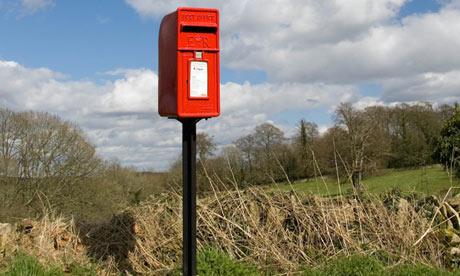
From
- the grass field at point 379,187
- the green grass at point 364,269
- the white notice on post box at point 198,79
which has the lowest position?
the green grass at point 364,269

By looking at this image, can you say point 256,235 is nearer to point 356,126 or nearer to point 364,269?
point 364,269

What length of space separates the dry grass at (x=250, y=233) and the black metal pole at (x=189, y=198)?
943mm

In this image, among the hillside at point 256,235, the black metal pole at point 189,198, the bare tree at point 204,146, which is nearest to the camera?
the black metal pole at point 189,198

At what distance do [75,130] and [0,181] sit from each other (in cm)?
362

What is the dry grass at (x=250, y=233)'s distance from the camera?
193 inches

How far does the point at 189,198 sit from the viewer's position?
12.7 ft

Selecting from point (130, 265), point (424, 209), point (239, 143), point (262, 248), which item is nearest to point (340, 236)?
point (262, 248)

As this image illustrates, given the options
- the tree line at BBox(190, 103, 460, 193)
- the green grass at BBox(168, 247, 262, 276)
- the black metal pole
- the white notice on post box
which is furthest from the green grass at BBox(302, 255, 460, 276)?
the tree line at BBox(190, 103, 460, 193)

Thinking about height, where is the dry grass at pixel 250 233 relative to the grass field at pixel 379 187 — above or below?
below

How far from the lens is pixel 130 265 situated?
5.14m

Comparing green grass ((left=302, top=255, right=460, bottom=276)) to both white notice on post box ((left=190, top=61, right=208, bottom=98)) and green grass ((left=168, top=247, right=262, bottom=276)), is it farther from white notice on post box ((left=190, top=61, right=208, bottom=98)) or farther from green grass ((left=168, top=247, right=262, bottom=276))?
white notice on post box ((left=190, top=61, right=208, bottom=98))

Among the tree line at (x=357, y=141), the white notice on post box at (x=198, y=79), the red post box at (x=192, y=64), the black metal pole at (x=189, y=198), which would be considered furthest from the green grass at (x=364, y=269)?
the tree line at (x=357, y=141)

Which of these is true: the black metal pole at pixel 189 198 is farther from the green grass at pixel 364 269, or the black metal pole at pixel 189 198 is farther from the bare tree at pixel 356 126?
the bare tree at pixel 356 126

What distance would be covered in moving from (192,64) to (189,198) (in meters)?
1.24
